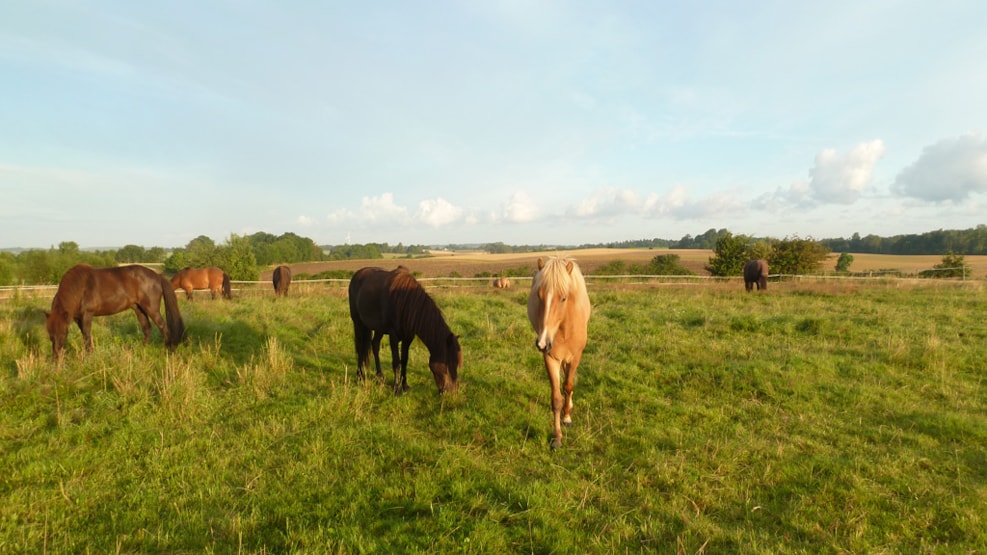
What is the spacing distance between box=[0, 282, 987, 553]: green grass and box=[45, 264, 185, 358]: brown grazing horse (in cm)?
47

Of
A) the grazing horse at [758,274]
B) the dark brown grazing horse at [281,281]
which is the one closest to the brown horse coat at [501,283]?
the dark brown grazing horse at [281,281]

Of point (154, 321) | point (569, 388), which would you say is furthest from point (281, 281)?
point (569, 388)

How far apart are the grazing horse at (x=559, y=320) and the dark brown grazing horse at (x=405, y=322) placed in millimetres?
1297

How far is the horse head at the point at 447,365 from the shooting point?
5.14 meters

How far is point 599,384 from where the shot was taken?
585cm

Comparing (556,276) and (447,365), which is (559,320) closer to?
(556,276)

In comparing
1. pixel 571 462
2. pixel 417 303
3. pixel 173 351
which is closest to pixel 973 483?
pixel 571 462

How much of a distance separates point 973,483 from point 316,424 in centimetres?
622

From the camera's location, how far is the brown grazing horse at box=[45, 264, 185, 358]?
5.84 metres

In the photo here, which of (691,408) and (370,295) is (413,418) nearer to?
(370,295)

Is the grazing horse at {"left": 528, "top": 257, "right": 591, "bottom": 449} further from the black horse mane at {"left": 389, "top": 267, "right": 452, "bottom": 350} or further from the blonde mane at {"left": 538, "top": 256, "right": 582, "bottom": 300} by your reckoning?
the black horse mane at {"left": 389, "top": 267, "right": 452, "bottom": 350}

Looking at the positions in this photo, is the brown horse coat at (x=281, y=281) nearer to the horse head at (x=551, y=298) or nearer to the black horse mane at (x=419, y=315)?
the black horse mane at (x=419, y=315)

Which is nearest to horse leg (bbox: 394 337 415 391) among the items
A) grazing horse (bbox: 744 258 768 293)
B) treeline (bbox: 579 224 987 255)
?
grazing horse (bbox: 744 258 768 293)

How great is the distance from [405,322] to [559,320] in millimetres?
2296
